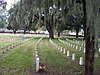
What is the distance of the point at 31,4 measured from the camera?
898cm

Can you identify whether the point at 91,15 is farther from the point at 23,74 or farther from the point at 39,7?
the point at 23,74

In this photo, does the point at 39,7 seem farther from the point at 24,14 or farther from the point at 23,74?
the point at 23,74

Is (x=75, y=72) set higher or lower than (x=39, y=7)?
lower

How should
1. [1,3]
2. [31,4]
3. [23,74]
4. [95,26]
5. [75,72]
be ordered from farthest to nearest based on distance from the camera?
1. [1,3]
2. [75,72]
3. [23,74]
4. [31,4]
5. [95,26]

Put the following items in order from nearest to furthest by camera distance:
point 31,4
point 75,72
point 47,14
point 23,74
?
1. point 31,4
2. point 47,14
3. point 23,74
4. point 75,72

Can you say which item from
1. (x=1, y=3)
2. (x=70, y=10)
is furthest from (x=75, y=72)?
(x=1, y=3)

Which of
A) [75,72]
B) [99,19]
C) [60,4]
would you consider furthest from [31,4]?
[75,72]

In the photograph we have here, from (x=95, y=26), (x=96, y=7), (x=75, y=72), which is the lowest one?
(x=75, y=72)

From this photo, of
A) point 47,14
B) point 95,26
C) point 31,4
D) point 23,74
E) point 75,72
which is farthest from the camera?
point 75,72

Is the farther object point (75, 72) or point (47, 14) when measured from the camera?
point (75, 72)

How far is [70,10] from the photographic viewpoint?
10.2 metres

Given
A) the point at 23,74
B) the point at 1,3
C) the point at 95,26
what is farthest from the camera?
the point at 1,3

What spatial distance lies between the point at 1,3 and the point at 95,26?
77.6 feet

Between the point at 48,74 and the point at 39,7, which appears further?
the point at 48,74
